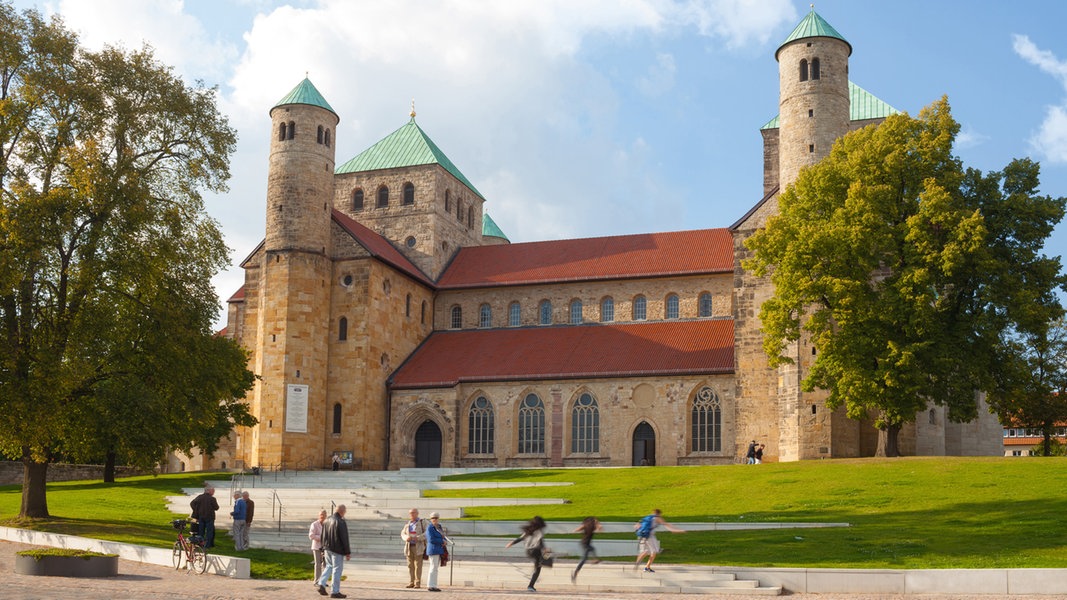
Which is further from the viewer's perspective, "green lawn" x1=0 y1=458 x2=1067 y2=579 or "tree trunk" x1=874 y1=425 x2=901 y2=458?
"tree trunk" x1=874 y1=425 x2=901 y2=458

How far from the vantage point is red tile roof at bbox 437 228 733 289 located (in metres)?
58.0

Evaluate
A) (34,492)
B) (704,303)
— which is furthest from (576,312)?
(34,492)

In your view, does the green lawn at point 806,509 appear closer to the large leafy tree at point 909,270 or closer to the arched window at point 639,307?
the large leafy tree at point 909,270

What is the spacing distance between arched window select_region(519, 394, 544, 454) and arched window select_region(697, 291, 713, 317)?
407 inches

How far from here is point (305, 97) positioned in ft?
184

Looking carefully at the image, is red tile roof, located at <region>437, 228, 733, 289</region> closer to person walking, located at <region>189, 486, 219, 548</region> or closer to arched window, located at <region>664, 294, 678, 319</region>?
arched window, located at <region>664, 294, 678, 319</region>

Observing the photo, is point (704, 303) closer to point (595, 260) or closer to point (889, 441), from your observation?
point (595, 260)

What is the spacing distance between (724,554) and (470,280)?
39.8m

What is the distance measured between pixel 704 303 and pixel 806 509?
2711 cm

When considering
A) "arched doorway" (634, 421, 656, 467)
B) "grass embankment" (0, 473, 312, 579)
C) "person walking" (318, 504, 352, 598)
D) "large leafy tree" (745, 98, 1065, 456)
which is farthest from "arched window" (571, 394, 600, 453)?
"person walking" (318, 504, 352, 598)

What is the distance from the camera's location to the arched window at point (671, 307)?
57500 mm

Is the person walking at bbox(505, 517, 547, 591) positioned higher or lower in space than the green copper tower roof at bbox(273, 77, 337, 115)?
lower

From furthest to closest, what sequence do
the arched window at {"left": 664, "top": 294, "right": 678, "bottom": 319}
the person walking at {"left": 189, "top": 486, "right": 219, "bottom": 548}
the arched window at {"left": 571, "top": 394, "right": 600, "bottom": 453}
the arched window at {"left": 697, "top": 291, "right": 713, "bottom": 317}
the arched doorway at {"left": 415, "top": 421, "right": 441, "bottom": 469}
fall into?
the arched window at {"left": 664, "top": 294, "right": 678, "bottom": 319}, the arched window at {"left": 697, "top": 291, "right": 713, "bottom": 317}, the arched doorway at {"left": 415, "top": 421, "right": 441, "bottom": 469}, the arched window at {"left": 571, "top": 394, "right": 600, "bottom": 453}, the person walking at {"left": 189, "top": 486, "right": 219, "bottom": 548}

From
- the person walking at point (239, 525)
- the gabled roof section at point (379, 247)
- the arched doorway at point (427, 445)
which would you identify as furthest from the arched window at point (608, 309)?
the person walking at point (239, 525)
